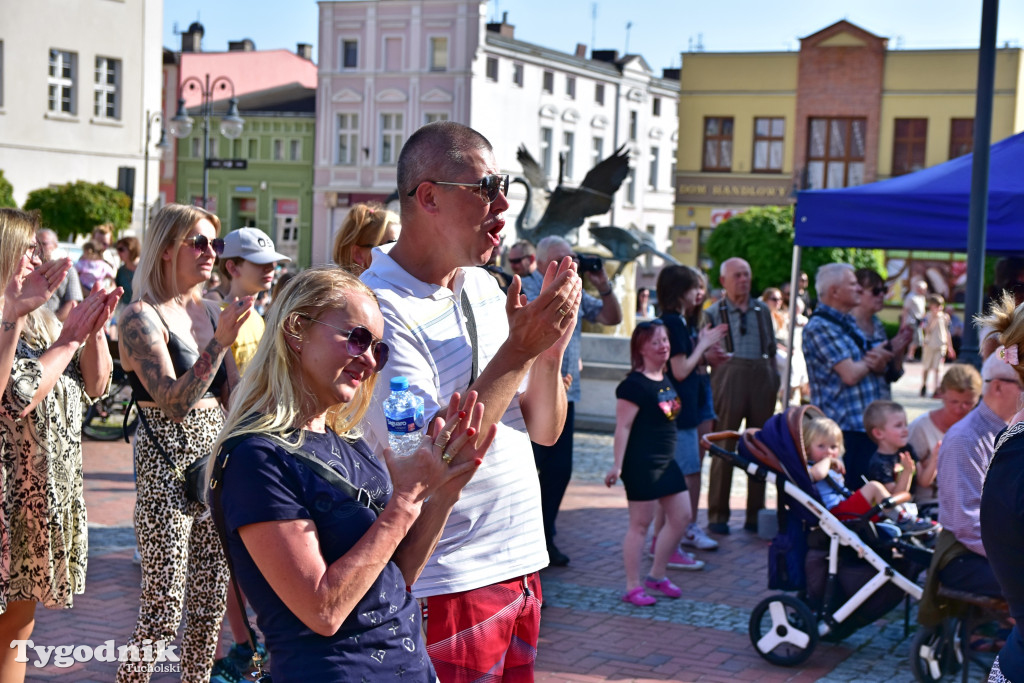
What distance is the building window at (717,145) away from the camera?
45031 millimetres

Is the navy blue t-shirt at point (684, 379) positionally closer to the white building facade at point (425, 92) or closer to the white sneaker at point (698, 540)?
the white sneaker at point (698, 540)

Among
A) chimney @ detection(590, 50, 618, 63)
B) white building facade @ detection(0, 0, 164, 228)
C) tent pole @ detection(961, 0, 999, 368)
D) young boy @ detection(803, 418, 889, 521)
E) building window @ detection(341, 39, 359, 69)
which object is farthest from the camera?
chimney @ detection(590, 50, 618, 63)

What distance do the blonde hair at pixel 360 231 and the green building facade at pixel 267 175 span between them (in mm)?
49860

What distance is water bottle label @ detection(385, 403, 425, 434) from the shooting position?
8.36ft

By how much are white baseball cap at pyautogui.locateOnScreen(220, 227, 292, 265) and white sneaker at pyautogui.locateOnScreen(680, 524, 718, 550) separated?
3.84 metres

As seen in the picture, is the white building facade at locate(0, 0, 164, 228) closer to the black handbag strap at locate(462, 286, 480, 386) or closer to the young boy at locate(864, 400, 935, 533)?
the young boy at locate(864, 400, 935, 533)

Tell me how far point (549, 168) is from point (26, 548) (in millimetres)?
52573

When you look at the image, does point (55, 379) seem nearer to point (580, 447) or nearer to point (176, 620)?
point (176, 620)

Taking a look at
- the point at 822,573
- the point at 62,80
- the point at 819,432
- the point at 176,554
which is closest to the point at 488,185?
the point at 176,554

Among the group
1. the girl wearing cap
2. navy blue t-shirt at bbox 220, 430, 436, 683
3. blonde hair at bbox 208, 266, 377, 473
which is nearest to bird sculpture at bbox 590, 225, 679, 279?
the girl wearing cap

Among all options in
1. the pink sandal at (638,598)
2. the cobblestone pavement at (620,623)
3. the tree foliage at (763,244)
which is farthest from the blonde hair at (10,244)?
the tree foliage at (763,244)

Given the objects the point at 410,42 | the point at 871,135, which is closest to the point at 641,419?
the point at 871,135

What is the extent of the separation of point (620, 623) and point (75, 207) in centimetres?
2813

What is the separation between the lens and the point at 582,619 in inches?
243
